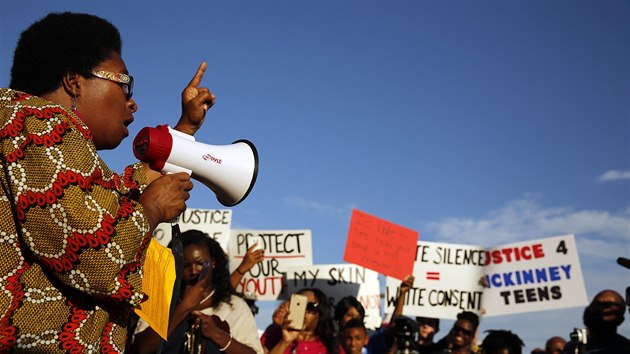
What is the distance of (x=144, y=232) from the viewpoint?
1874 mm

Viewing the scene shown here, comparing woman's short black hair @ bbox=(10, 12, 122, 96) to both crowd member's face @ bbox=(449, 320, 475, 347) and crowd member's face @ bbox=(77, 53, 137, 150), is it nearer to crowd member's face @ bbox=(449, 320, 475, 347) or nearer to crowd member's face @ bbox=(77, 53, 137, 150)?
crowd member's face @ bbox=(77, 53, 137, 150)

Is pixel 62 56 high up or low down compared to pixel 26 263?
up

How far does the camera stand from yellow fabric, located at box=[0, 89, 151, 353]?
172cm

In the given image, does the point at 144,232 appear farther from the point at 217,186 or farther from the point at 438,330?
the point at 438,330

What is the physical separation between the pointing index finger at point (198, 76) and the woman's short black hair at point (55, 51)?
2.35 ft

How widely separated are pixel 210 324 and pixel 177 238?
1430 mm

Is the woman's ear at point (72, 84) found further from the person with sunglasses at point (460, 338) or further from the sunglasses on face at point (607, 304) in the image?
the person with sunglasses at point (460, 338)

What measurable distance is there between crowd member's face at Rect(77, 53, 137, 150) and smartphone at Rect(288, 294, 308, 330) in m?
3.25

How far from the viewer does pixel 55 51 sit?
207 centimetres

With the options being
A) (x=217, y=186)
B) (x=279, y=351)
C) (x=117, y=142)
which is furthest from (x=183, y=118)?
(x=279, y=351)

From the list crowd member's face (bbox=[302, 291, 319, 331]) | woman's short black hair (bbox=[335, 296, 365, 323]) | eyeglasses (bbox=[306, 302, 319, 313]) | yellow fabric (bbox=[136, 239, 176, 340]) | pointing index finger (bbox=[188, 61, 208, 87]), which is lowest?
yellow fabric (bbox=[136, 239, 176, 340])

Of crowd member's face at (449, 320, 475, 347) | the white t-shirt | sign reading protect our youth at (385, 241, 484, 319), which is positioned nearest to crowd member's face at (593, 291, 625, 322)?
crowd member's face at (449, 320, 475, 347)

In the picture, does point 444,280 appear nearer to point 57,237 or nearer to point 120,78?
point 120,78

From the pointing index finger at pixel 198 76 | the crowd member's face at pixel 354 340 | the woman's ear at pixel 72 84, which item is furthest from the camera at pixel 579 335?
the woman's ear at pixel 72 84
